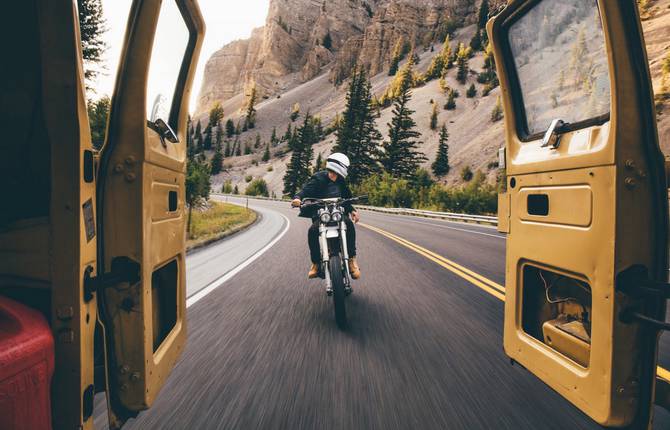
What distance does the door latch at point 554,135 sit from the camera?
2.14 meters

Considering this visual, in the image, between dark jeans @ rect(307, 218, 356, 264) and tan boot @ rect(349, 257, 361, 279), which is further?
dark jeans @ rect(307, 218, 356, 264)

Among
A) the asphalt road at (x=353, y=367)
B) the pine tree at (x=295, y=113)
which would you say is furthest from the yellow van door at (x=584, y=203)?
the pine tree at (x=295, y=113)

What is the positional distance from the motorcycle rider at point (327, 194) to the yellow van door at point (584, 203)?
95.7 inches

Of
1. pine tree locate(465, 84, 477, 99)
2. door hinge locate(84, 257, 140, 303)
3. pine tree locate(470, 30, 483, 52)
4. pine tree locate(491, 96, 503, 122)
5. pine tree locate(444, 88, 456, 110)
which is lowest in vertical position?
door hinge locate(84, 257, 140, 303)

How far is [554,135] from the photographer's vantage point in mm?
2160

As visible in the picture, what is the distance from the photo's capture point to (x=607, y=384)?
172 centimetres

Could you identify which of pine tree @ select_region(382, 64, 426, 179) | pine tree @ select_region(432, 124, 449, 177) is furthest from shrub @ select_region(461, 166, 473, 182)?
pine tree @ select_region(382, 64, 426, 179)

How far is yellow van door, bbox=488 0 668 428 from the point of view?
1.71 m

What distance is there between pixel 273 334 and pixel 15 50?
2.91m

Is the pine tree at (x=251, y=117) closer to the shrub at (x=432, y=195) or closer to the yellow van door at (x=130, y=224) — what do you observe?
the shrub at (x=432, y=195)

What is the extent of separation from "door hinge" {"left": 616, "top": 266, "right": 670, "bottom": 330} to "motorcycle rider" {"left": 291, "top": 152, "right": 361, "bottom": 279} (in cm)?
330

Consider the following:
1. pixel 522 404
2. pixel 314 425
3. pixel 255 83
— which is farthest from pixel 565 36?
pixel 255 83

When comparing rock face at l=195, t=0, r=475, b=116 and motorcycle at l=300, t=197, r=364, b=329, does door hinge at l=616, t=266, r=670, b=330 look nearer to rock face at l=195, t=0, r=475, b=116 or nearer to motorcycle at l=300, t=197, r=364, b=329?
motorcycle at l=300, t=197, r=364, b=329

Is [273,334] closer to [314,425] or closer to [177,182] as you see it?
[314,425]
